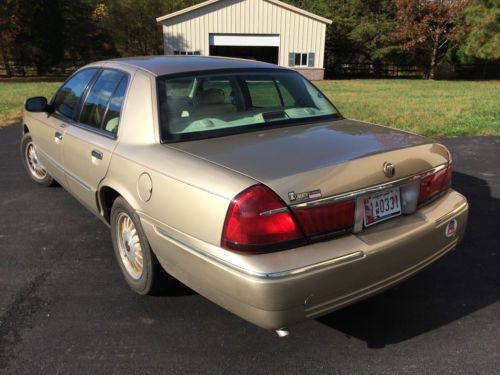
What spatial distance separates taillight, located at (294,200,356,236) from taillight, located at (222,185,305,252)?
6 centimetres

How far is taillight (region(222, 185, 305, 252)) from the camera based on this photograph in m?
2.22

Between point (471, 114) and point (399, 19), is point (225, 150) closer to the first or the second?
point (471, 114)

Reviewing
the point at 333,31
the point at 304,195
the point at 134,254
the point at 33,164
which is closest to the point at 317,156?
the point at 304,195

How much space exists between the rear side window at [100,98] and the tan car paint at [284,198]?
0.47m

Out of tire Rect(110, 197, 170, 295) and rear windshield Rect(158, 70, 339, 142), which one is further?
rear windshield Rect(158, 70, 339, 142)

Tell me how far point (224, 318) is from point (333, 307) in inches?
34.8

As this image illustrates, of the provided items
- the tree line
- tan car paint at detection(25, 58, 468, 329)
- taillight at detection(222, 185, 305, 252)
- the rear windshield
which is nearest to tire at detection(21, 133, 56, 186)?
tan car paint at detection(25, 58, 468, 329)

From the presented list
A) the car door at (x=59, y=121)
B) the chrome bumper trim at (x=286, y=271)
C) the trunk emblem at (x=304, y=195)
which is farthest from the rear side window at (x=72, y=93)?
the trunk emblem at (x=304, y=195)

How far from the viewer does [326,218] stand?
233 centimetres

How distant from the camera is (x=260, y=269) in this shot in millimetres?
2164

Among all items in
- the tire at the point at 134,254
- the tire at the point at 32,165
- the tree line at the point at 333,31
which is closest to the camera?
the tire at the point at 134,254

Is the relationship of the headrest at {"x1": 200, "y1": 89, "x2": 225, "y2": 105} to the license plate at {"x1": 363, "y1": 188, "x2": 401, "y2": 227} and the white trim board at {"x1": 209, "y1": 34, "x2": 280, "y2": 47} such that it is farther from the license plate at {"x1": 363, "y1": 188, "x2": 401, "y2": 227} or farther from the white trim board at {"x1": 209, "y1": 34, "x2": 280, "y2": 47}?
the white trim board at {"x1": 209, "y1": 34, "x2": 280, "y2": 47}

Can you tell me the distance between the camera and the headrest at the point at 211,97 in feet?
10.7

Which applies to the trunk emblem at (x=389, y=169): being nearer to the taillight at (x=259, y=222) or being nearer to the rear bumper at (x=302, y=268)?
the rear bumper at (x=302, y=268)
